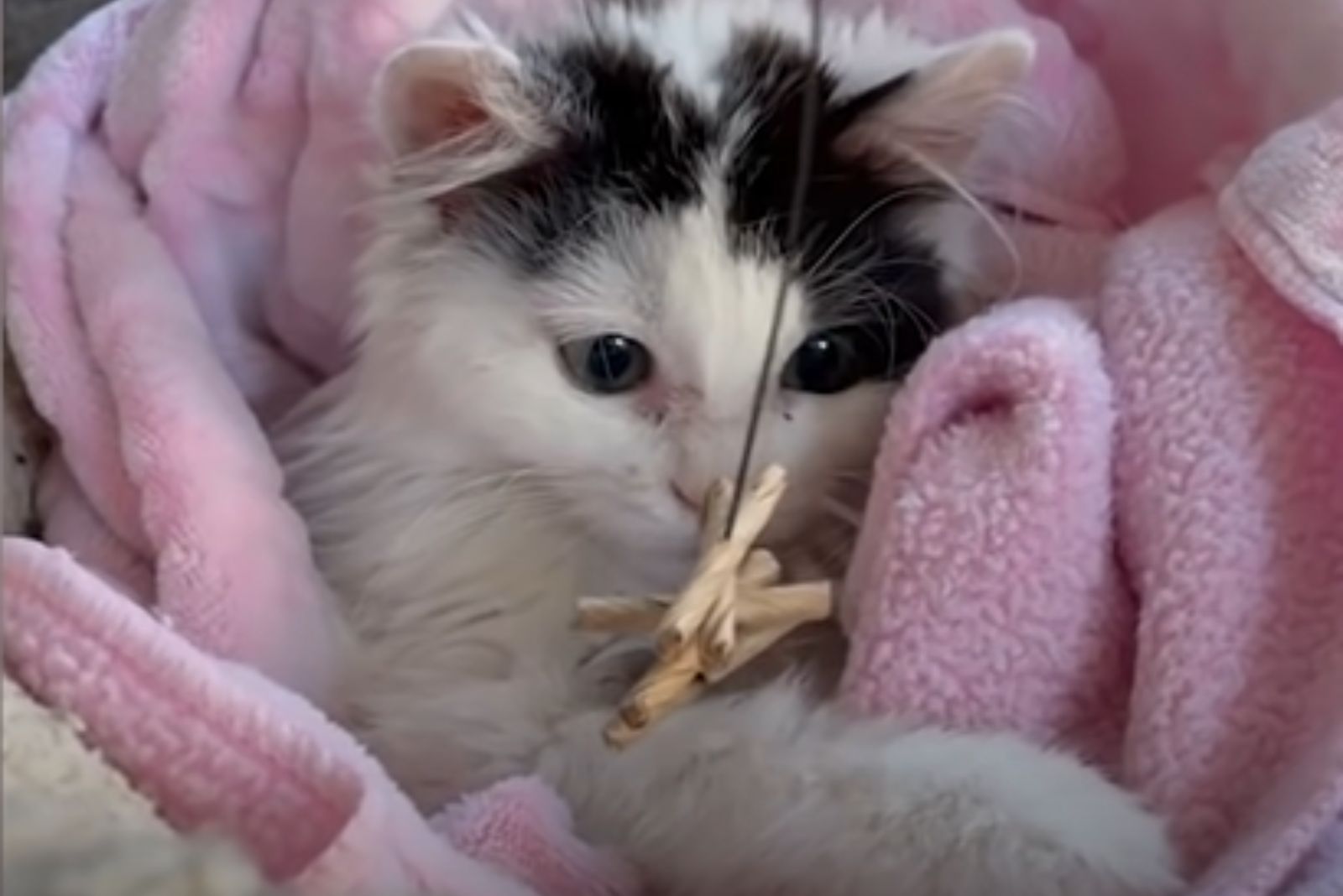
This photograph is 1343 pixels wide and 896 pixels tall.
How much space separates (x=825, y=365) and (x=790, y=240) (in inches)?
2.9

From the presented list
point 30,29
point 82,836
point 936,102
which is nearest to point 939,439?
point 936,102

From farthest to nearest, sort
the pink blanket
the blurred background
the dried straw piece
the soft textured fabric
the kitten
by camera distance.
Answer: the blurred background
the kitten
the dried straw piece
the pink blanket
the soft textured fabric

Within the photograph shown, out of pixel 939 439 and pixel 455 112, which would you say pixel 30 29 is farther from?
pixel 939 439

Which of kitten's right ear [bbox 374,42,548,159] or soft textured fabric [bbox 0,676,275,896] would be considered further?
kitten's right ear [bbox 374,42,548,159]

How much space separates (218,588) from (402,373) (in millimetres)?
167

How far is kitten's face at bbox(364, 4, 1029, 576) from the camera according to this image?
115 cm

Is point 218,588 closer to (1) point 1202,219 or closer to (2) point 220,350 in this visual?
(2) point 220,350

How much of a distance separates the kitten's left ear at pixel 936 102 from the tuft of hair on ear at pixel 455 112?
7.0 inches

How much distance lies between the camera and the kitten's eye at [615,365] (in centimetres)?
117

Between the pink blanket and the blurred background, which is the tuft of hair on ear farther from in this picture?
the blurred background

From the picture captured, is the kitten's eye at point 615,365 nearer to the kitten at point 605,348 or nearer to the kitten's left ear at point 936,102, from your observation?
the kitten at point 605,348

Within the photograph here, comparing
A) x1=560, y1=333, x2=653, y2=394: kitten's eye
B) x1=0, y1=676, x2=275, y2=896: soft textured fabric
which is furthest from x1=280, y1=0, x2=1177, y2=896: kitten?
x1=0, y1=676, x2=275, y2=896: soft textured fabric

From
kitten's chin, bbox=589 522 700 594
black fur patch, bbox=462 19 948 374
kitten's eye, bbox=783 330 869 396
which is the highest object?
black fur patch, bbox=462 19 948 374

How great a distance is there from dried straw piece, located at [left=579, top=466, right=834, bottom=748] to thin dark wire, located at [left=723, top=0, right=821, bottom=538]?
0.04 feet
